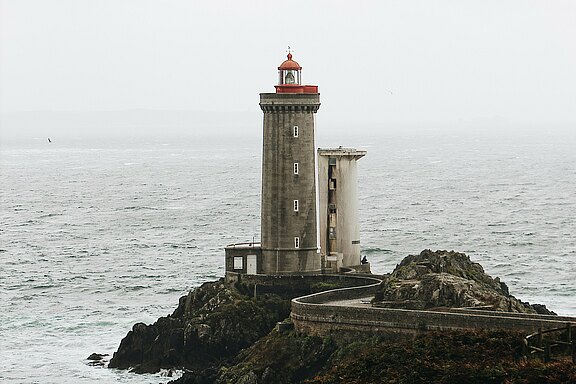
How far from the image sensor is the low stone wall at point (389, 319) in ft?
122

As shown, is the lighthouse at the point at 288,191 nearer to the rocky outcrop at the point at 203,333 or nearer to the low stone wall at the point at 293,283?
the low stone wall at the point at 293,283

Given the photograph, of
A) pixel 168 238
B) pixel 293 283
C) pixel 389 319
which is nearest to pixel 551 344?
pixel 389 319

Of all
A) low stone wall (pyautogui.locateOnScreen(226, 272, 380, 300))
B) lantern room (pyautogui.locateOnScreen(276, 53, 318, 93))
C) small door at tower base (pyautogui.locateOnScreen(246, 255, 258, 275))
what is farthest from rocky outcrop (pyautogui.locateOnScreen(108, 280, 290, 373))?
lantern room (pyautogui.locateOnScreen(276, 53, 318, 93))

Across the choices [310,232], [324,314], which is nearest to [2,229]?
[310,232]

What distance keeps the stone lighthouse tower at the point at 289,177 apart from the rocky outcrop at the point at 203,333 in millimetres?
2316

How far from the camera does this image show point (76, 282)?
230 ft

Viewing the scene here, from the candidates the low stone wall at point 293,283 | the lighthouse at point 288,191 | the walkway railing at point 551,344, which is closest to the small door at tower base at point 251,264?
the lighthouse at point 288,191

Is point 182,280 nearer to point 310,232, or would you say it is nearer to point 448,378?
point 310,232

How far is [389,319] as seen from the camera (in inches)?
1592

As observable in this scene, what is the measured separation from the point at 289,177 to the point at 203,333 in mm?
7478

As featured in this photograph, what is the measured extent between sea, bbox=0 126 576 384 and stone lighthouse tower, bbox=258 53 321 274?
7273 millimetres

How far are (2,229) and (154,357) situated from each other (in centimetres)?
5252

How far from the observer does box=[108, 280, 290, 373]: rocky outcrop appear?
152 feet

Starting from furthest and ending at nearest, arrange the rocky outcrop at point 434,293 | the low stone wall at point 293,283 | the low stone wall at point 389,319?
the low stone wall at point 293,283, the rocky outcrop at point 434,293, the low stone wall at point 389,319
